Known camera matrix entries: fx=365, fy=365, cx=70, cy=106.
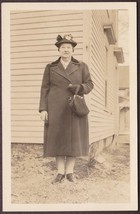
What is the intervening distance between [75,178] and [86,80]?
48 centimetres

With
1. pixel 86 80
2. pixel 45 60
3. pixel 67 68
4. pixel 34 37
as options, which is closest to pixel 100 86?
Answer: pixel 86 80

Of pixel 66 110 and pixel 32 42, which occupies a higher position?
pixel 32 42

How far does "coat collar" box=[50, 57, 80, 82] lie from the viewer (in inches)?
69.8

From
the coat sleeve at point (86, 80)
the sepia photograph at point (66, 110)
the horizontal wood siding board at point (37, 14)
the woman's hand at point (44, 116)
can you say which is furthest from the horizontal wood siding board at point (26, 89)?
the horizontal wood siding board at point (37, 14)

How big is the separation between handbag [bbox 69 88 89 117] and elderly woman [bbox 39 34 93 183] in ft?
0.05

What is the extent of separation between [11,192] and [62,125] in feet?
1.34

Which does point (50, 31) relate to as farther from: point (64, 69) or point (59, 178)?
point (59, 178)

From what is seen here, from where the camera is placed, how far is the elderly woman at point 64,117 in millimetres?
1760

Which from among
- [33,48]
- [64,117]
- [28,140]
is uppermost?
[33,48]

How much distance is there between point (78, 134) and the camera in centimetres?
176

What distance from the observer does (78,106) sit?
1752 mm

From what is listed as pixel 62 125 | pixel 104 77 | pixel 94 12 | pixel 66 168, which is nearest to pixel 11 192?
pixel 66 168

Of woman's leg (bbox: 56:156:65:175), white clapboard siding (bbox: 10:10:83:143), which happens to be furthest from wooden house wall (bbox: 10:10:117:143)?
woman's leg (bbox: 56:156:65:175)

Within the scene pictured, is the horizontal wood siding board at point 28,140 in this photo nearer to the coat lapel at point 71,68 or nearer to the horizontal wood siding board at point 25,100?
the horizontal wood siding board at point 25,100
